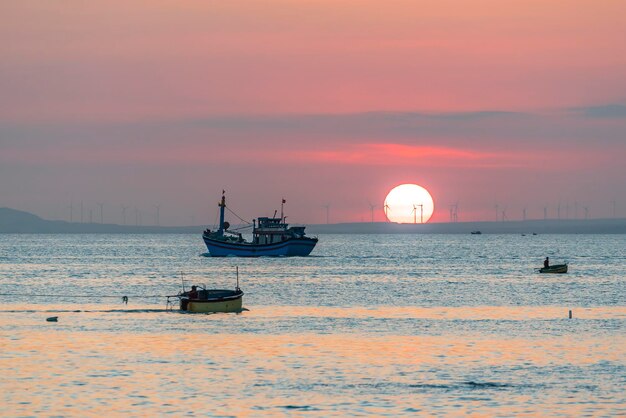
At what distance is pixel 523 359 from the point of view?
68500mm

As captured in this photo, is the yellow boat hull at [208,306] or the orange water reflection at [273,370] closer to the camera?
the orange water reflection at [273,370]

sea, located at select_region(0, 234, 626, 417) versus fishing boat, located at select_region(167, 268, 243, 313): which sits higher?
fishing boat, located at select_region(167, 268, 243, 313)

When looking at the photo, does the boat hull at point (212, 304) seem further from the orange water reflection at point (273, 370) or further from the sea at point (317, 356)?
the orange water reflection at point (273, 370)

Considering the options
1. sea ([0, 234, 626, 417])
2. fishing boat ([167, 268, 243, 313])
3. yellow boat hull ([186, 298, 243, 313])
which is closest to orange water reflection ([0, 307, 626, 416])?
sea ([0, 234, 626, 417])

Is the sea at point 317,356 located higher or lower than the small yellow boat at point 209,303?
lower

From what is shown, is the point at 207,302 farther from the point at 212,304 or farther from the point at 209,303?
the point at 212,304

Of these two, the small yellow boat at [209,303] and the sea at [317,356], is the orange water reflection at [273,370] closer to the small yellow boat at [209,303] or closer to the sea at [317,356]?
the sea at [317,356]

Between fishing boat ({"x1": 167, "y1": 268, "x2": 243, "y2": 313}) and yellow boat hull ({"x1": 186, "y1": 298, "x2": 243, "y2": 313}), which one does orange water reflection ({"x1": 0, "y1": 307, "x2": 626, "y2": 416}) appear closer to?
yellow boat hull ({"x1": 186, "y1": 298, "x2": 243, "y2": 313})

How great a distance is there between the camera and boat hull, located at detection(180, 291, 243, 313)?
99.4 metres

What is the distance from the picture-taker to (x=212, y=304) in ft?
327

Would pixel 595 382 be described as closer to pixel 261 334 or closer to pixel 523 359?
pixel 523 359

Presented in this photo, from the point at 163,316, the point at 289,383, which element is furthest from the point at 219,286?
the point at 289,383

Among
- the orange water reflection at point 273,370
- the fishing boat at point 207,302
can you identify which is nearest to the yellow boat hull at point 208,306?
the fishing boat at point 207,302

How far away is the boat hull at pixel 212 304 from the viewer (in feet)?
326
